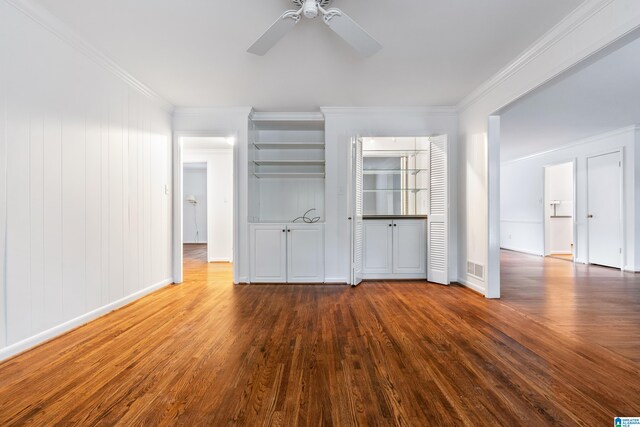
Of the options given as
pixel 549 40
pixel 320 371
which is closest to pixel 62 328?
pixel 320 371

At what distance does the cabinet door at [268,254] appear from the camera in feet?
14.1

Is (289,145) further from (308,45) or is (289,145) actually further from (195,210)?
(195,210)

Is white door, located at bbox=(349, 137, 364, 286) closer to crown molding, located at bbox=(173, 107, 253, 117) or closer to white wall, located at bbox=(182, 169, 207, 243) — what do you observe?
crown molding, located at bbox=(173, 107, 253, 117)

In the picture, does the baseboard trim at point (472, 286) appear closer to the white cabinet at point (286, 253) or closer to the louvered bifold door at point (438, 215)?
the louvered bifold door at point (438, 215)

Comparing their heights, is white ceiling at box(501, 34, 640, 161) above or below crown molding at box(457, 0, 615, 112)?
above

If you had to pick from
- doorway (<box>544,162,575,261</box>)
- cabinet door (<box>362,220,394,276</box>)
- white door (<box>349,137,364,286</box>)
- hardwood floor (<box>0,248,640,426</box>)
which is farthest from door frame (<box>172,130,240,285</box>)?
doorway (<box>544,162,575,261</box>)

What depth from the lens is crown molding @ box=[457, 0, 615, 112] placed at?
2.17m

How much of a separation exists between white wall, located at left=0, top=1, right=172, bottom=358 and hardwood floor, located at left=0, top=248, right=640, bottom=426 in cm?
33

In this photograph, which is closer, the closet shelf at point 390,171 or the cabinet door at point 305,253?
the cabinet door at point 305,253

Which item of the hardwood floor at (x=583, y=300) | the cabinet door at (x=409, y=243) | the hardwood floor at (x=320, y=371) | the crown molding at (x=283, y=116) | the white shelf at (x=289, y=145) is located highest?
the crown molding at (x=283, y=116)

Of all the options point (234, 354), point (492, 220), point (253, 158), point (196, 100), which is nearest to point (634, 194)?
point (492, 220)

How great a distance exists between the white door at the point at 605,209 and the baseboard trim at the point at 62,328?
788 cm

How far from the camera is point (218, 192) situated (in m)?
6.77

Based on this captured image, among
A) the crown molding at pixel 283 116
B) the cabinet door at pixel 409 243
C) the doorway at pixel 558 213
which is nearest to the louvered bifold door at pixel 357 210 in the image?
the cabinet door at pixel 409 243
